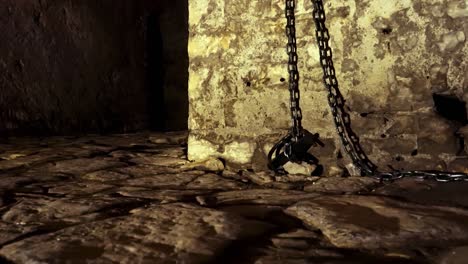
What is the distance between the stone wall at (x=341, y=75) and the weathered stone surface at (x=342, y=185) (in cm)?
20

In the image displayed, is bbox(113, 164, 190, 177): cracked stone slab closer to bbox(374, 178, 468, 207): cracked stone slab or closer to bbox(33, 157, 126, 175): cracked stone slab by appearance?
bbox(33, 157, 126, 175): cracked stone slab

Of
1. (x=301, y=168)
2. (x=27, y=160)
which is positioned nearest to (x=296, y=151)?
(x=301, y=168)

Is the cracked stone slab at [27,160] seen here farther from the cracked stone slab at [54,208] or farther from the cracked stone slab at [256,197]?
the cracked stone slab at [256,197]

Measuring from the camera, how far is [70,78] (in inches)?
201

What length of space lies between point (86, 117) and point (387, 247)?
14.7 feet

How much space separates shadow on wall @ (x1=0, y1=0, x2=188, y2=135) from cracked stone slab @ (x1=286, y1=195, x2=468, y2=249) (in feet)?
12.4

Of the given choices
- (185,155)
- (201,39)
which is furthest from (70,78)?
(201,39)

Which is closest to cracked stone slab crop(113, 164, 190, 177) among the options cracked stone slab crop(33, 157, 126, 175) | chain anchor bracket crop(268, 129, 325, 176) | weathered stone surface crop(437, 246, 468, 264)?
cracked stone slab crop(33, 157, 126, 175)

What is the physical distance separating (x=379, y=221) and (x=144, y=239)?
741 mm

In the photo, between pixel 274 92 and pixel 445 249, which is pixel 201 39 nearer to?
pixel 274 92

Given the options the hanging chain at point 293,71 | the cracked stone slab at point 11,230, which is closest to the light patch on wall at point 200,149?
the hanging chain at point 293,71

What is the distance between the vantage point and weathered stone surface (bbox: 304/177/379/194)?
6.79ft

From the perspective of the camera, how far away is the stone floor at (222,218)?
129cm

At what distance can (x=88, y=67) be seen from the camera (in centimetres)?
530
